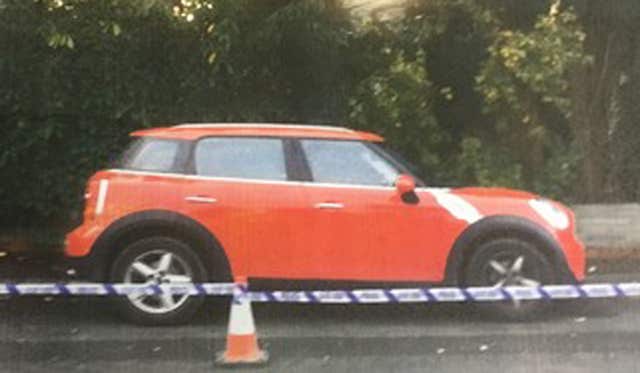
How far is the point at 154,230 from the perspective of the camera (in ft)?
24.7

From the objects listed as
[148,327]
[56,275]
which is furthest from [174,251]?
[56,275]

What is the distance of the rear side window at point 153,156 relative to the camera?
7.65 m

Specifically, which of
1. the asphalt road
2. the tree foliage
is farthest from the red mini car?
the tree foliage

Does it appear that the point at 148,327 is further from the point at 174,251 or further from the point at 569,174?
the point at 569,174

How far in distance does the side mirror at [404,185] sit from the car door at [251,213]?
74cm

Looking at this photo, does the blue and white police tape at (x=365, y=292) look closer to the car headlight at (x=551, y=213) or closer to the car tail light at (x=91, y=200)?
the car headlight at (x=551, y=213)

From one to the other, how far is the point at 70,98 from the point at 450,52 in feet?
13.9

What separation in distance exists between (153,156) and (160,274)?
36.0 inches

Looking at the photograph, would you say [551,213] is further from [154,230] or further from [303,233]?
[154,230]

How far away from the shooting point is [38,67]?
1041 cm

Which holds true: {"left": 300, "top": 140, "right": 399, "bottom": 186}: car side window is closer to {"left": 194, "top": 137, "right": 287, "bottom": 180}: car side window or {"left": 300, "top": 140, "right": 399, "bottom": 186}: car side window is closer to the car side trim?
the car side trim

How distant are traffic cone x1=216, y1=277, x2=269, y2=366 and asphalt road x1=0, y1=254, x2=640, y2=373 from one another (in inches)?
5.4

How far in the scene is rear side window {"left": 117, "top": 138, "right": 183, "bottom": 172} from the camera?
765 centimetres

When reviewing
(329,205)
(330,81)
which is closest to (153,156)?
(329,205)
